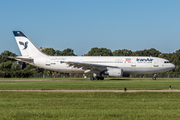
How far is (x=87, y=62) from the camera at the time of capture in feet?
168

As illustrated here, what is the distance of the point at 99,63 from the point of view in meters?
50.7

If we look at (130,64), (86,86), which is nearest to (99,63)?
(130,64)

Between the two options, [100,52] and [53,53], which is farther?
[53,53]

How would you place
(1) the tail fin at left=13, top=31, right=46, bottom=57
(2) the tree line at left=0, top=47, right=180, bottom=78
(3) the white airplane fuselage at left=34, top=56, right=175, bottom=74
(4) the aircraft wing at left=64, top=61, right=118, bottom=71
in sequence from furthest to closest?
(2) the tree line at left=0, top=47, right=180, bottom=78 < (1) the tail fin at left=13, top=31, right=46, bottom=57 < (3) the white airplane fuselage at left=34, top=56, right=175, bottom=74 < (4) the aircraft wing at left=64, top=61, right=118, bottom=71

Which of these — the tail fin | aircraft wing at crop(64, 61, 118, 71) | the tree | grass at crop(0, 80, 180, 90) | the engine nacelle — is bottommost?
grass at crop(0, 80, 180, 90)

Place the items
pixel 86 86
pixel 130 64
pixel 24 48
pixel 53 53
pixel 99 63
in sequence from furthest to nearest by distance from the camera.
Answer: pixel 53 53 < pixel 24 48 < pixel 99 63 < pixel 130 64 < pixel 86 86

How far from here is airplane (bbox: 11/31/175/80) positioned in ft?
159

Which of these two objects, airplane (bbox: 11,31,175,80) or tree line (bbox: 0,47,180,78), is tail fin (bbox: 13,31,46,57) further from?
tree line (bbox: 0,47,180,78)

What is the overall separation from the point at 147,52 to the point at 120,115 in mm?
129356

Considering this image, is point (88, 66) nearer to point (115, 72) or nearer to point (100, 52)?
point (115, 72)

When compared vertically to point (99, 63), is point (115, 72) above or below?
below

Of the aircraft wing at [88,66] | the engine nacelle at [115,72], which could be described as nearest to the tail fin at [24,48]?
the aircraft wing at [88,66]

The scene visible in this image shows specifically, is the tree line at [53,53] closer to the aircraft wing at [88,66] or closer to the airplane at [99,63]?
the airplane at [99,63]

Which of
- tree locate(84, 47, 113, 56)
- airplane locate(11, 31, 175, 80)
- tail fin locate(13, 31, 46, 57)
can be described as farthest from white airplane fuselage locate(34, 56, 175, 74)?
tree locate(84, 47, 113, 56)
